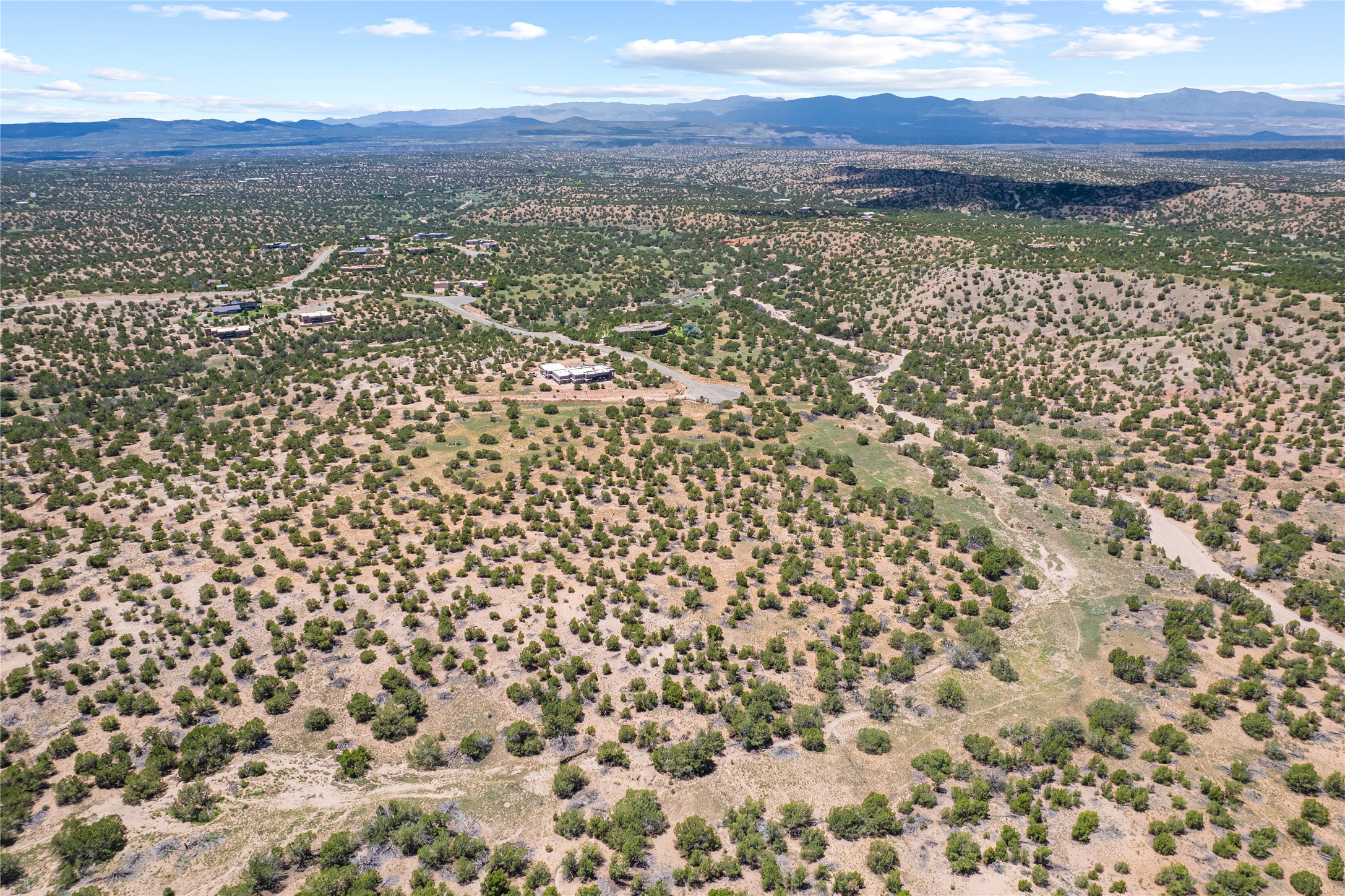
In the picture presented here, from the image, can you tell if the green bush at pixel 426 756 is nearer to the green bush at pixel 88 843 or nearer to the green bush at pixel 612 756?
→ the green bush at pixel 612 756

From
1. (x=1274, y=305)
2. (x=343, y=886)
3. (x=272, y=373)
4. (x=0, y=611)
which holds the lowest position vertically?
(x=343, y=886)

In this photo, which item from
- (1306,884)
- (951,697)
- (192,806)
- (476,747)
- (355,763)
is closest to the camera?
(1306,884)

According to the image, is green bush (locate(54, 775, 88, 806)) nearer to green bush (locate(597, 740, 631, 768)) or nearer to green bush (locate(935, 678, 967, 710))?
green bush (locate(597, 740, 631, 768))

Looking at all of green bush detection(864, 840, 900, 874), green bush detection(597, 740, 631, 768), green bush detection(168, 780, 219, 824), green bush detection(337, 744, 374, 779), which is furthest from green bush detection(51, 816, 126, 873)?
green bush detection(864, 840, 900, 874)

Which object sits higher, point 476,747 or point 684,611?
point 684,611

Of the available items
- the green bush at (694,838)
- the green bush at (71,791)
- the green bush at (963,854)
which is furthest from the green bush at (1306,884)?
the green bush at (71,791)

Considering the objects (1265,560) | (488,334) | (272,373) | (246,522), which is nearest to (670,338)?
(488,334)

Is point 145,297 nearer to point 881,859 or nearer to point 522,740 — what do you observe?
point 522,740

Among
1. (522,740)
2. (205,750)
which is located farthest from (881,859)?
(205,750)

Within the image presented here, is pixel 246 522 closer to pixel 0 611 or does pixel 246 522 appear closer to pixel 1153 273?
pixel 0 611
